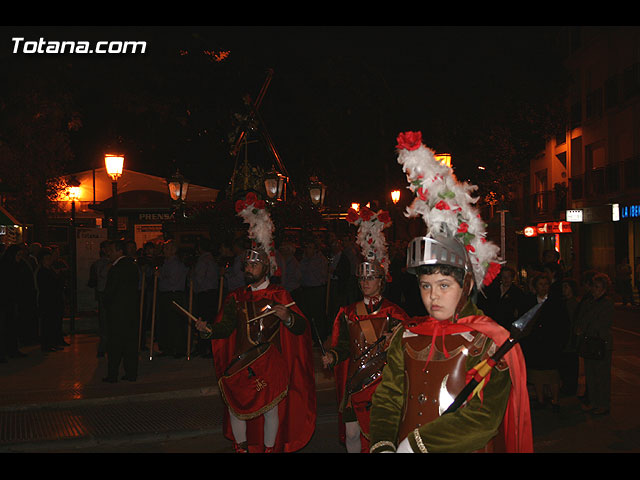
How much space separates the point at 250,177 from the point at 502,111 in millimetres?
14130

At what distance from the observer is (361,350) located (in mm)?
5883

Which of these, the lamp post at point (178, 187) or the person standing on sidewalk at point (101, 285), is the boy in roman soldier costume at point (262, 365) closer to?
the person standing on sidewalk at point (101, 285)

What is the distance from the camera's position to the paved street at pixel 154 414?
725 cm

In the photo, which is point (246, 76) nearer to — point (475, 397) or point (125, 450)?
point (125, 450)

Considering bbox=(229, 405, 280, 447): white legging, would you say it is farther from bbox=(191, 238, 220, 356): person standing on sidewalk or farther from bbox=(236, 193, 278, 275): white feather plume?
bbox=(191, 238, 220, 356): person standing on sidewalk

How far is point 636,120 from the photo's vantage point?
2873cm

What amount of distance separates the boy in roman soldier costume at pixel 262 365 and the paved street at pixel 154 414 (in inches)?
Result: 16.0

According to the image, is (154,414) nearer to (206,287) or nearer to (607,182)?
(206,287)

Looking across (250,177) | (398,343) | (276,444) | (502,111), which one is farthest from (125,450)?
(502,111)

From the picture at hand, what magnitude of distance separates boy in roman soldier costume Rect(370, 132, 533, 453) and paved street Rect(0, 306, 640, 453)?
3.14 m

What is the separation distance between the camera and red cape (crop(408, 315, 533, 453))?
135 inches

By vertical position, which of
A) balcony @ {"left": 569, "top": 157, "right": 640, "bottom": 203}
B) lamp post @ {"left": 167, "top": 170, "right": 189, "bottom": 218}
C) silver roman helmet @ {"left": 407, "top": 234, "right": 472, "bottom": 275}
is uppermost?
balcony @ {"left": 569, "top": 157, "right": 640, "bottom": 203}

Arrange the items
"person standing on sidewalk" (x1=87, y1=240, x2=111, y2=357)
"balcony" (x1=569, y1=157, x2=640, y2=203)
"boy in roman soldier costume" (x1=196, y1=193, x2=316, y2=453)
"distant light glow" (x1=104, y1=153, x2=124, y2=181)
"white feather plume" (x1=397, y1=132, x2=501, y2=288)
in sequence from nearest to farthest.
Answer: "white feather plume" (x1=397, y1=132, x2=501, y2=288)
"boy in roman soldier costume" (x1=196, y1=193, x2=316, y2=453)
"person standing on sidewalk" (x1=87, y1=240, x2=111, y2=357)
"distant light glow" (x1=104, y1=153, x2=124, y2=181)
"balcony" (x1=569, y1=157, x2=640, y2=203)

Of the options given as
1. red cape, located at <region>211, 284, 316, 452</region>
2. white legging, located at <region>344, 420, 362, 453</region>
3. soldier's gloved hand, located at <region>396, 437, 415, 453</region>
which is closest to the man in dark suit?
red cape, located at <region>211, 284, 316, 452</region>
